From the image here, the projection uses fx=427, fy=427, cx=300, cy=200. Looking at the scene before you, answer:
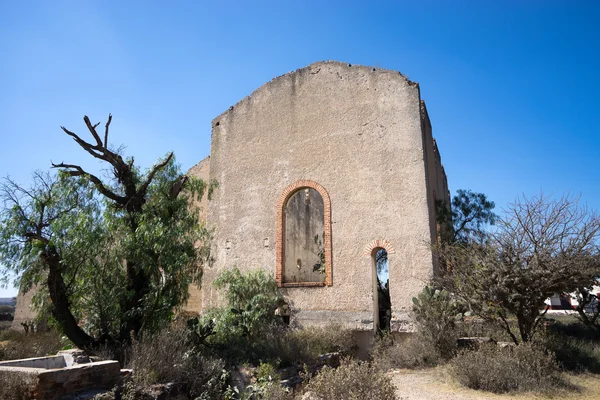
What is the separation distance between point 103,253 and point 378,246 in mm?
6684

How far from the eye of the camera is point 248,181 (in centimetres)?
1365

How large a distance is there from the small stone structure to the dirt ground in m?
4.02

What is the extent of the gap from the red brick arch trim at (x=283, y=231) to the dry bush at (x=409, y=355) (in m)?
2.38

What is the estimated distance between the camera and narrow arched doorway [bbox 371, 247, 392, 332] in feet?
36.9

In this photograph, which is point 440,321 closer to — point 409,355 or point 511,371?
point 409,355

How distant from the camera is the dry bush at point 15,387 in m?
4.80

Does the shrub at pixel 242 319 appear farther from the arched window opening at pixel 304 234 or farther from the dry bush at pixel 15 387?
the arched window opening at pixel 304 234

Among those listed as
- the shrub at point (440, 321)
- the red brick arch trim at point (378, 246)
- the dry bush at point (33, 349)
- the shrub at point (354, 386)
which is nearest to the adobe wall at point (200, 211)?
the dry bush at point (33, 349)

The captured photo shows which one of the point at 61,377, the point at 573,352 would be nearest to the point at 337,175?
the point at 573,352

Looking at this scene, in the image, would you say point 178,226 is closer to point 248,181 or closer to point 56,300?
point 56,300

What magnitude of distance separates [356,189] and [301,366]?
5347mm

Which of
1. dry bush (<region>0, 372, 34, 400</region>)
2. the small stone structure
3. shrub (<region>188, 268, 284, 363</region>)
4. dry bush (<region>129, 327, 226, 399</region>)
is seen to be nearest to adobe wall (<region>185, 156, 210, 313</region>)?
shrub (<region>188, 268, 284, 363</region>)

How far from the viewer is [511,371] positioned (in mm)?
7375

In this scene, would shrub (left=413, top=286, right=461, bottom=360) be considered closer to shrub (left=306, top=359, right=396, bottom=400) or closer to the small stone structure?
shrub (left=306, top=359, right=396, bottom=400)
